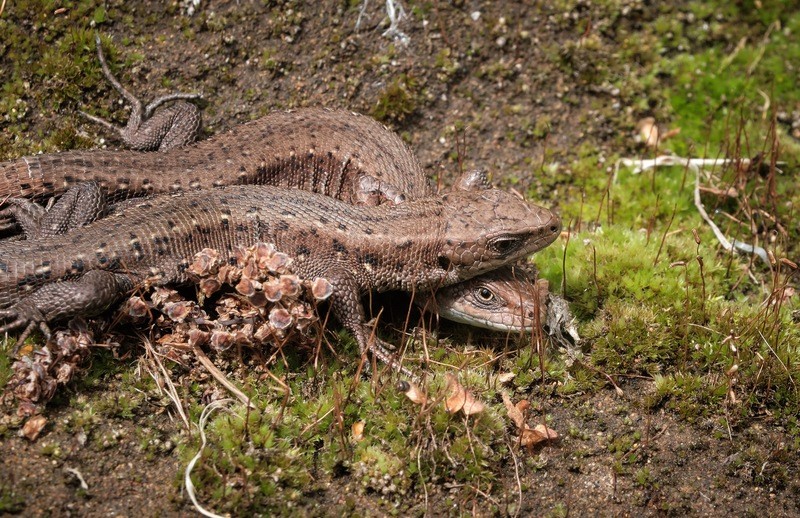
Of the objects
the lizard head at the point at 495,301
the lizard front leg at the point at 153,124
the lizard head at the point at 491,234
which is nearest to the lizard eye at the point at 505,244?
the lizard head at the point at 491,234

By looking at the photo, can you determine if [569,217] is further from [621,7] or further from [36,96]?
[36,96]

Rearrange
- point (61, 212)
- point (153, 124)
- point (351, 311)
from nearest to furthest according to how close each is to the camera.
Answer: point (351, 311)
point (61, 212)
point (153, 124)

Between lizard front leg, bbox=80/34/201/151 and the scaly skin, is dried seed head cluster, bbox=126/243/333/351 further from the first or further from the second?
lizard front leg, bbox=80/34/201/151

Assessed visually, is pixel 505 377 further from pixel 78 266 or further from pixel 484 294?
pixel 78 266

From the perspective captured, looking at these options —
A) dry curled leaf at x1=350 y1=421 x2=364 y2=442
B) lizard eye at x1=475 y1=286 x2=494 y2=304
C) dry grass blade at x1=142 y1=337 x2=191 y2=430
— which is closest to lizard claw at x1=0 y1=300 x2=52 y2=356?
dry grass blade at x1=142 y1=337 x2=191 y2=430

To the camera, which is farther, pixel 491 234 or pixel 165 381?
pixel 491 234

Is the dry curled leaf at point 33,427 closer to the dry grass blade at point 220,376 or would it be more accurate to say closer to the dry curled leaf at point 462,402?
the dry grass blade at point 220,376

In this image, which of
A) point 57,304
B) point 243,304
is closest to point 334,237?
point 243,304
